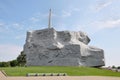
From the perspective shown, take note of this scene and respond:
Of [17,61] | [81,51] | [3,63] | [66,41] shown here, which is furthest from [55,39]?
[3,63]

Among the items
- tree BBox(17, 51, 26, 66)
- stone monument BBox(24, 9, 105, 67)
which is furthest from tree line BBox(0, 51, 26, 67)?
stone monument BBox(24, 9, 105, 67)

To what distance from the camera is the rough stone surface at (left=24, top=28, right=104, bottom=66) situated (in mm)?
39000

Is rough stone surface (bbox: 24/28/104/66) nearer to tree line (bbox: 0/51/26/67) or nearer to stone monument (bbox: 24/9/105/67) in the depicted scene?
stone monument (bbox: 24/9/105/67)

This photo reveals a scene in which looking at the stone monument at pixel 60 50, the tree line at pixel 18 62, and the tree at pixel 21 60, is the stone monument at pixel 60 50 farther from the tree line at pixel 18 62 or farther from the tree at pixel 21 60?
the tree at pixel 21 60

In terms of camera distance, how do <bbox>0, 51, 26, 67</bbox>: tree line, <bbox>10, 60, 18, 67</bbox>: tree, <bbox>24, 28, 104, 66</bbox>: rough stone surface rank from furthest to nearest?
<bbox>10, 60, 18, 67</bbox>: tree < <bbox>0, 51, 26, 67</bbox>: tree line < <bbox>24, 28, 104, 66</bbox>: rough stone surface

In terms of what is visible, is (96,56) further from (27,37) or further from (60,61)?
(27,37)

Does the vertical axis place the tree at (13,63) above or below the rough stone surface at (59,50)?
below

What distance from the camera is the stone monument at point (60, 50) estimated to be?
39.0m

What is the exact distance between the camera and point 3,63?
220 feet

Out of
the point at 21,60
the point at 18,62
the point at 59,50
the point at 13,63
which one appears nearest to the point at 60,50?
the point at 59,50

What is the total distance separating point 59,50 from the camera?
39719 millimetres

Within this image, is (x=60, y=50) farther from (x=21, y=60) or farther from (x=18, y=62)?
(x=18, y=62)

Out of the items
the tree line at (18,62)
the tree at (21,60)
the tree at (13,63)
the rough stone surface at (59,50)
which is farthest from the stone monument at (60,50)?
the tree at (13,63)

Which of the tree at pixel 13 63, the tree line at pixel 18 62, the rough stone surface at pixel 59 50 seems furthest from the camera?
the tree at pixel 13 63
